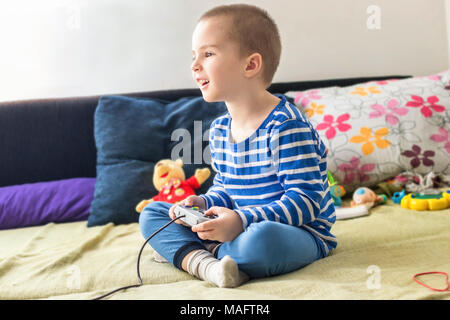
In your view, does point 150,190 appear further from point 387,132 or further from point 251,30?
point 387,132

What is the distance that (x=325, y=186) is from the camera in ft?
3.40

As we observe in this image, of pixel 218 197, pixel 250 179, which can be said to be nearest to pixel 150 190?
pixel 218 197

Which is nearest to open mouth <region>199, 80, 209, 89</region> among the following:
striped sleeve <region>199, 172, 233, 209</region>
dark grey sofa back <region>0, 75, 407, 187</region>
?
striped sleeve <region>199, 172, 233, 209</region>

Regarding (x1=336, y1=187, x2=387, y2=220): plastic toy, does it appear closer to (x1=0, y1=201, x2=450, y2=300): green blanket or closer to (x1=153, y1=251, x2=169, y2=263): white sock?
(x1=0, y1=201, x2=450, y2=300): green blanket

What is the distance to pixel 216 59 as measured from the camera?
3.34 feet

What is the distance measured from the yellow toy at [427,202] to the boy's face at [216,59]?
27.3 inches

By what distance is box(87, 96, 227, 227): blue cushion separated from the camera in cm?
151

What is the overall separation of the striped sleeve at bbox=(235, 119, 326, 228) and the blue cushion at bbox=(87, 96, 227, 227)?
63cm

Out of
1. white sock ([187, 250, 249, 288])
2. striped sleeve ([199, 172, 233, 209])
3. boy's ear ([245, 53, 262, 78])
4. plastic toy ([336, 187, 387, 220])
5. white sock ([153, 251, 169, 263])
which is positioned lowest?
plastic toy ([336, 187, 387, 220])

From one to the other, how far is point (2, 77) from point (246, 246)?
1.63m

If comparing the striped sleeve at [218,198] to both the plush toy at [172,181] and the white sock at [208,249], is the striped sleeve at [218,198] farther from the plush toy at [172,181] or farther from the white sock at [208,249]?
the plush toy at [172,181]

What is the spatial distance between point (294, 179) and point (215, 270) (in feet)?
0.80

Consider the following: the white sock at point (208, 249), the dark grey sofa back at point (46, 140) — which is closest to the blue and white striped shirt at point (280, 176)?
the white sock at point (208, 249)
